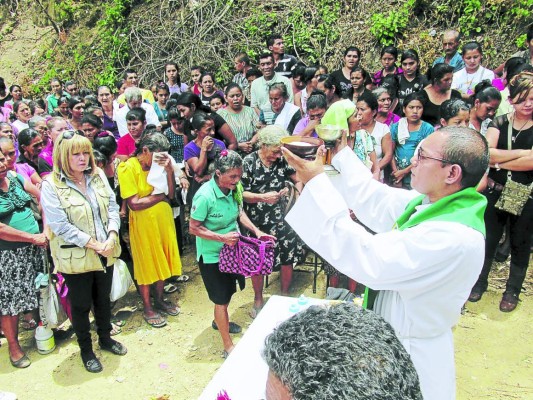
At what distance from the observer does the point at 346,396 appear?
100 cm

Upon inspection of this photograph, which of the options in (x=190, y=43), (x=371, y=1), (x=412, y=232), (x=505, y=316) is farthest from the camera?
(x=190, y=43)

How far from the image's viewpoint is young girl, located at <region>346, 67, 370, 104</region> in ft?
21.5

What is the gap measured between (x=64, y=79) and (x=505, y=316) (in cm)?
1176

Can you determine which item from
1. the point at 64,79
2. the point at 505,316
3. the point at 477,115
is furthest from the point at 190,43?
the point at 505,316

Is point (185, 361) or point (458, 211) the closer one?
point (458, 211)

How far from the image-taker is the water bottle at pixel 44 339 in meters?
4.44

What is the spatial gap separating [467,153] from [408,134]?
337cm

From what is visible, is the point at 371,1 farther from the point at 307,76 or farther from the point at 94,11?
the point at 94,11

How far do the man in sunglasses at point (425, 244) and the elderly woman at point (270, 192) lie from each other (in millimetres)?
2434

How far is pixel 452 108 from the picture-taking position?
4.94 m

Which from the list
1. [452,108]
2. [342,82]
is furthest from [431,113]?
[342,82]

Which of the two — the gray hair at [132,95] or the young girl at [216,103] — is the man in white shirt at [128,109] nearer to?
the gray hair at [132,95]

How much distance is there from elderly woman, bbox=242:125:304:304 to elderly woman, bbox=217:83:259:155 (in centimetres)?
124

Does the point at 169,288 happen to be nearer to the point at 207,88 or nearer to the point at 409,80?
the point at 207,88
